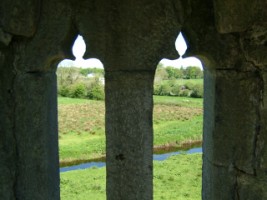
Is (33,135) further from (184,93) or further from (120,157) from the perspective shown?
(184,93)

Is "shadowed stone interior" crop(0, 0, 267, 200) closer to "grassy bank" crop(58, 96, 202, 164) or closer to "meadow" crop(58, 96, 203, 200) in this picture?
"meadow" crop(58, 96, 203, 200)

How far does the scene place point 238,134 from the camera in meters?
2.81

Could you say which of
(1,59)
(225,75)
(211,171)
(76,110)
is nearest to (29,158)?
(1,59)

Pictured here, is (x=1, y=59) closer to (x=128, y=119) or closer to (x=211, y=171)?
(x=128, y=119)

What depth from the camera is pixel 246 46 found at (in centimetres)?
277

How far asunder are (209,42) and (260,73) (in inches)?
18.2

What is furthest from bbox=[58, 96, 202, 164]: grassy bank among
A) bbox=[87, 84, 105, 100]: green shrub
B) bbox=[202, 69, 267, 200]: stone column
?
bbox=[202, 69, 267, 200]: stone column

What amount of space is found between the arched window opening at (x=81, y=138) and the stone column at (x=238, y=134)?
29.7 feet

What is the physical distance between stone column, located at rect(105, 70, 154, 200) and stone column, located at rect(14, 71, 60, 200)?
0.57 metres

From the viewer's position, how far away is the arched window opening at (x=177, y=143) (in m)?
12.5

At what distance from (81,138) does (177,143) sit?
763 centimetres

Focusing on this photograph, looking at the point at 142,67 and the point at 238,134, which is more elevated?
the point at 142,67

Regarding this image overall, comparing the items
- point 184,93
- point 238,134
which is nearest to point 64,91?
point 184,93

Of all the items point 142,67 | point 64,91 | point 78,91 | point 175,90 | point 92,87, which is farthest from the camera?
point 175,90
